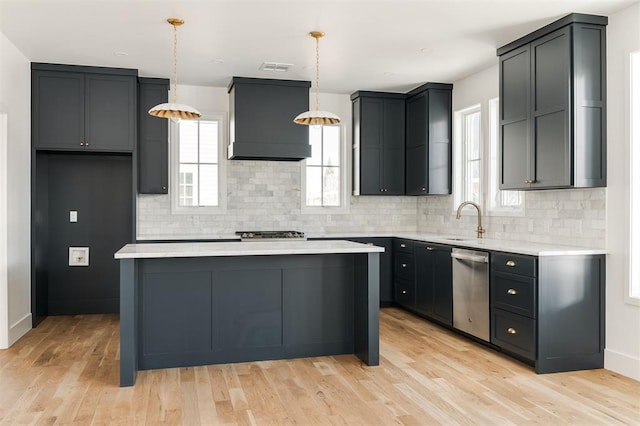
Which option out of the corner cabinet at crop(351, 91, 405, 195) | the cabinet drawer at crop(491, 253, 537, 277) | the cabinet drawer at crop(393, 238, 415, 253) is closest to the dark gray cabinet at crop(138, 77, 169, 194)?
the corner cabinet at crop(351, 91, 405, 195)

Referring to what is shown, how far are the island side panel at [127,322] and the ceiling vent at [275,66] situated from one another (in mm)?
2791

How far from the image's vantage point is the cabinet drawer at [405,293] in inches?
248

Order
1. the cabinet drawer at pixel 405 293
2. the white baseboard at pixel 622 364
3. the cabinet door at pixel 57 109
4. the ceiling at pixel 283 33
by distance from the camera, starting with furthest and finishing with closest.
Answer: the cabinet drawer at pixel 405 293
the cabinet door at pixel 57 109
the ceiling at pixel 283 33
the white baseboard at pixel 622 364

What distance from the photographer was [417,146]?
6855mm

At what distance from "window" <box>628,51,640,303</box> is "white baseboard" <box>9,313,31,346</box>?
17.1 feet

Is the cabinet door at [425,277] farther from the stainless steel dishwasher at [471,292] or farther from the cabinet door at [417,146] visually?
the cabinet door at [417,146]

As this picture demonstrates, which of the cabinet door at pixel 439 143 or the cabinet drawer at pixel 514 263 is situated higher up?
the cabinet door at pixel 439 143

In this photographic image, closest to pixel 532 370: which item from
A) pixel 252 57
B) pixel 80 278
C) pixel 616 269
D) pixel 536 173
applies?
pixel 616 269

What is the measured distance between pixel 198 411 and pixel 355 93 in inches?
189

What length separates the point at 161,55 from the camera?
542cm

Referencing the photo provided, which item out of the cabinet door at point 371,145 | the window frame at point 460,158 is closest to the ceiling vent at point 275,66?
the cabinet door at point 371,145

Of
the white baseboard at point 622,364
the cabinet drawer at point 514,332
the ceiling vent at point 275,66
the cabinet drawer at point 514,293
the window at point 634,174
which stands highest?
the ceiling vent at point 275,66

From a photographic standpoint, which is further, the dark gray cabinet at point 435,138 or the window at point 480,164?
the dark gray cabinet at point 435,138

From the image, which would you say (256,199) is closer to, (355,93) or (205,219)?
(205,219)
